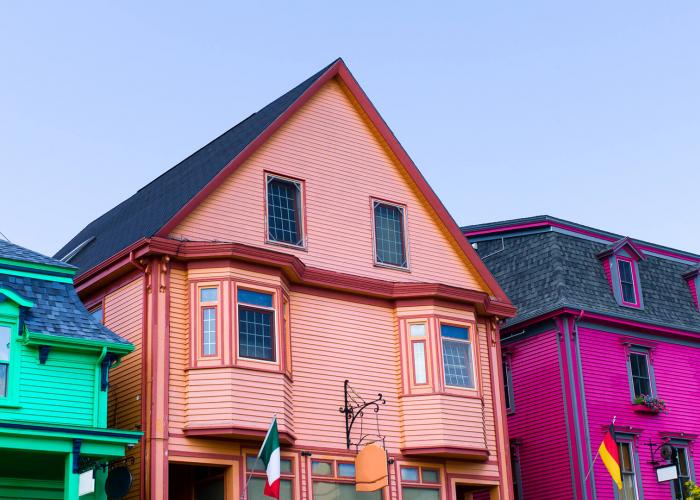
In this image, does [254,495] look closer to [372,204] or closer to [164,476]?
[164,476]

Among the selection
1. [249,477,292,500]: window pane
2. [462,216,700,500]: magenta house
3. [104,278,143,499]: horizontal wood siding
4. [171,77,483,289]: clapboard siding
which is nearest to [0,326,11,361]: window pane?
[104,278,143,499]: horizontal wood siding

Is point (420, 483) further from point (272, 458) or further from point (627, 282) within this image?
point (627, 282)

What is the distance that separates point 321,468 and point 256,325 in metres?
3.64

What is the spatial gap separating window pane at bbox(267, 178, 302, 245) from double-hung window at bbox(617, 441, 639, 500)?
12.6 metres

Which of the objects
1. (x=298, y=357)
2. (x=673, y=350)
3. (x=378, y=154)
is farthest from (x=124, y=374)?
(x=673, y=350)

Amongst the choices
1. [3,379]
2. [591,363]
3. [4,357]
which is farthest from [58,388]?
[591,363]

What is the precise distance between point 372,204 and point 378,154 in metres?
1.56

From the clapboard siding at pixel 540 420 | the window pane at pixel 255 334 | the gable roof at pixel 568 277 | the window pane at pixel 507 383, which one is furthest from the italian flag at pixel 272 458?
the window pane at pixel 507 383

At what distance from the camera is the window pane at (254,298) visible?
24.5m

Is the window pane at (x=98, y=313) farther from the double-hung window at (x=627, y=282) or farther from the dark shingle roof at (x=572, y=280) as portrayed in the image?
the double-hung window at (x=627, y=282)

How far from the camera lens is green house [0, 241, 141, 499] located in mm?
20547

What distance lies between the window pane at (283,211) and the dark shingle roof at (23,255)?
5.26 metres

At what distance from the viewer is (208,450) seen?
2348 cm

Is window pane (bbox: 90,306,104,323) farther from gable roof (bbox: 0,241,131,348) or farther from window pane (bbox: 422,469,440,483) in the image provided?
window pane (bbox: 422,469,440,483)
